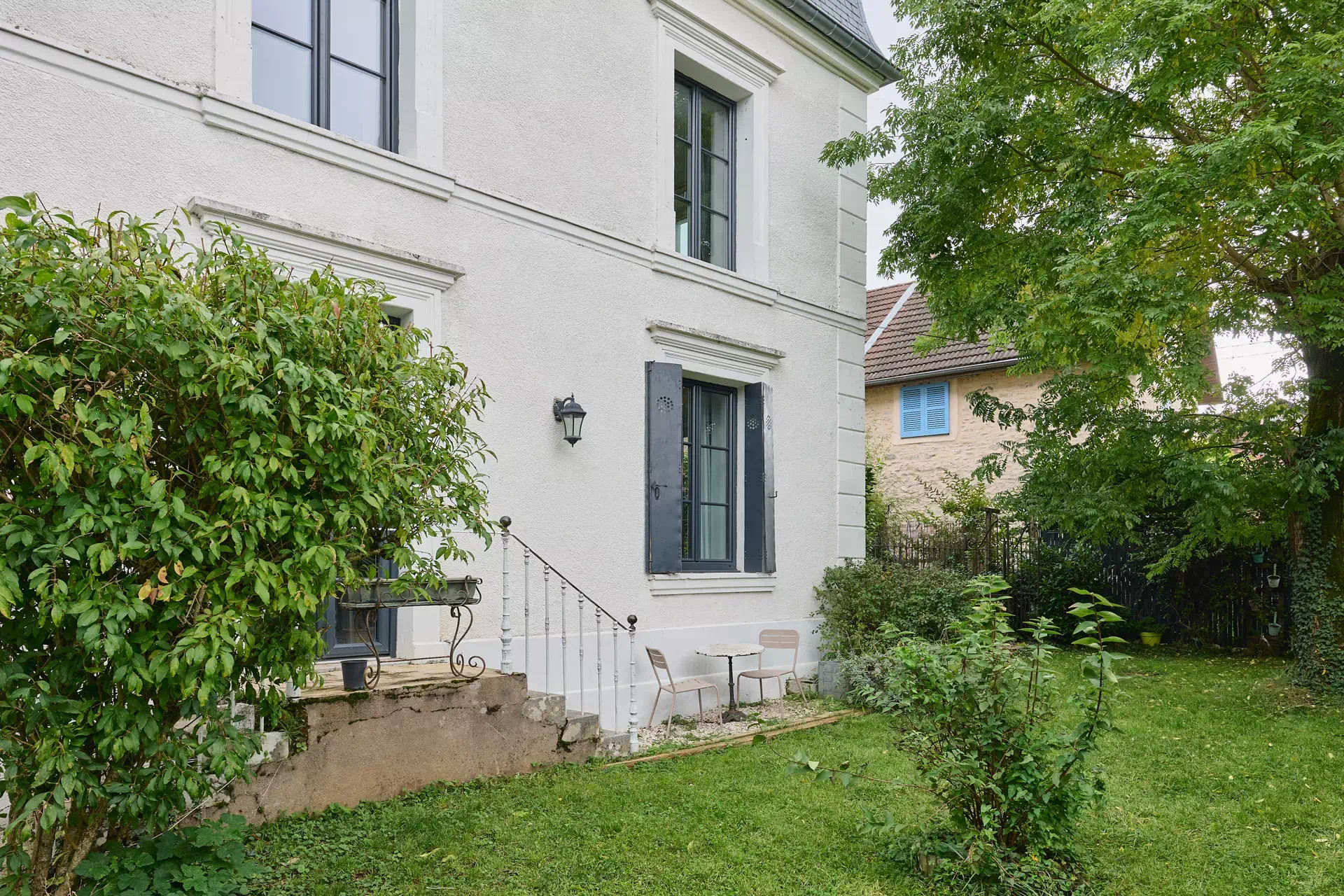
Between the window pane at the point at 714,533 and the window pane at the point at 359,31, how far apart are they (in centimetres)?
449

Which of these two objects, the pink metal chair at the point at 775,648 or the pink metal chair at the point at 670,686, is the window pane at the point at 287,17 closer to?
the pink metal chair at the point at 670,686

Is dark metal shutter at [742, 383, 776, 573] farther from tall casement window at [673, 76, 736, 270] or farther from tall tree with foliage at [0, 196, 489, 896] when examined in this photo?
tall tree with foliage at [0, 196, 489, 896]

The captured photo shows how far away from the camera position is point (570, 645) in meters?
6.98

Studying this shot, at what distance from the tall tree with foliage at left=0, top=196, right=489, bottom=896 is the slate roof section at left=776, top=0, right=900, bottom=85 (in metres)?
7.13

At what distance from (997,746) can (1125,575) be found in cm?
995

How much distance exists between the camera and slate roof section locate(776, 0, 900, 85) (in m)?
9.16

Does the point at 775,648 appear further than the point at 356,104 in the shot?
Yes

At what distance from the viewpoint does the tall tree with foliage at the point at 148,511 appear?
2959mm

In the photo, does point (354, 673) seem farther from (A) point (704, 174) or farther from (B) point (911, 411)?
(B) point (911, 411)

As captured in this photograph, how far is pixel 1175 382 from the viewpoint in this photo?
27.3ft

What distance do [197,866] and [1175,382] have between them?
8.18 meters

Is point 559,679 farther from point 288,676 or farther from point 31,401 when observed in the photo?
point 31,401

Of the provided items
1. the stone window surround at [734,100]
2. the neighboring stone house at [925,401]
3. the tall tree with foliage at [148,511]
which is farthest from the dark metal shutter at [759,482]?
the neighboring stone house at [925,401]

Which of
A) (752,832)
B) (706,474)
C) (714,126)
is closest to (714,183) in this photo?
(714,126)
